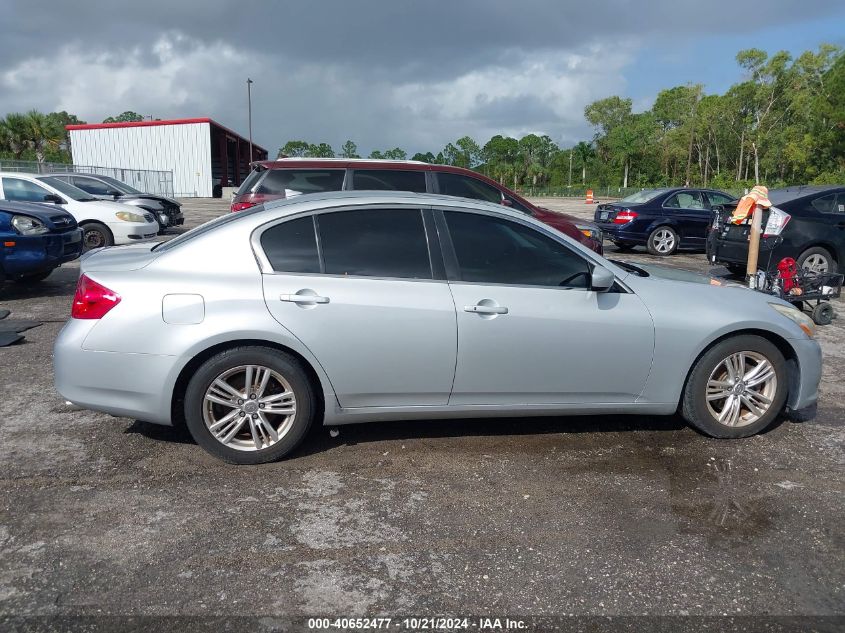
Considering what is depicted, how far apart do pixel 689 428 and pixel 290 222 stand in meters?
3.04

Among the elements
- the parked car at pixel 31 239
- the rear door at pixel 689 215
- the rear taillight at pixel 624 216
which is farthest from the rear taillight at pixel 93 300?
the rear door at pixel 689 215

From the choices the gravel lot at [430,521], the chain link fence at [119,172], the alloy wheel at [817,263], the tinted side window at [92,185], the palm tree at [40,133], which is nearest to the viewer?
the gravel lot at [430,521]

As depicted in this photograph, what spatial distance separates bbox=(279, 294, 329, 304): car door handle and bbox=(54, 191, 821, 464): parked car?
0.01 m

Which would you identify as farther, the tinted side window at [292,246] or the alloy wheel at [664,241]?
the alloy wheel at [664,241]

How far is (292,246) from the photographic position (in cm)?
415

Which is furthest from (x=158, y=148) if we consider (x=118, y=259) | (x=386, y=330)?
(x=386, y=330)

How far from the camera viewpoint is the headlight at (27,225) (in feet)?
28.6

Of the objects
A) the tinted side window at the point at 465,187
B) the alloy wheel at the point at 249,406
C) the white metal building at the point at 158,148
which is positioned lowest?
the alloy wheel at the point at 249,406

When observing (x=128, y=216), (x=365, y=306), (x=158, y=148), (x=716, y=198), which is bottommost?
(x=365, y=306)

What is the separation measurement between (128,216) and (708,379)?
12.1 m

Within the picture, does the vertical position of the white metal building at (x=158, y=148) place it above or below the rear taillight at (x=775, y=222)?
above

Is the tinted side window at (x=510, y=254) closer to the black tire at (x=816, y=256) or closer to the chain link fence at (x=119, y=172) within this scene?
the black tire at (x=816, y=256)

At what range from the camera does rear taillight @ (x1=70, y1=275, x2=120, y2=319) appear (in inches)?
156

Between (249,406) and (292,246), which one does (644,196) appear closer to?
(292,246)
